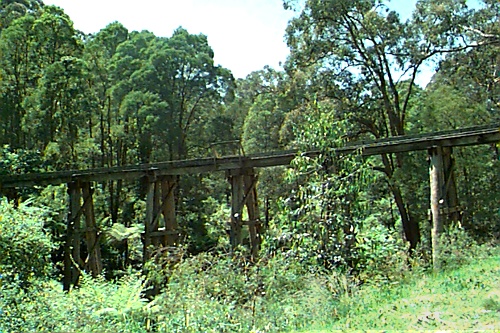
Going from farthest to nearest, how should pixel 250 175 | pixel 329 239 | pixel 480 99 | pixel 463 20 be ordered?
1. pixel 480 99
2. pixel 463 20
3. pixel 250 175
4. pixel 329 239

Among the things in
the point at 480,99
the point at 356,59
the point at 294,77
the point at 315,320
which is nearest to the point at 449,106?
the point at 480,99

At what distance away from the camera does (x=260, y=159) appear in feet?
37.7

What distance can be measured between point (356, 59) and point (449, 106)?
9.84 ft

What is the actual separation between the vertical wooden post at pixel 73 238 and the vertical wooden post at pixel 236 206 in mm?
4020

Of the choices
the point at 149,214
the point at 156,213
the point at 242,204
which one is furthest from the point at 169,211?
the point at 242,204

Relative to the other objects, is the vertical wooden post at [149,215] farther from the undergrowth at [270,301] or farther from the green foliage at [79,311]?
the green foliage at [79,311]

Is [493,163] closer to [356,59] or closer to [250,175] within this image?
[356,59]

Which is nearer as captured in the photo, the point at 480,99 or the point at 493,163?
the point at 493,163

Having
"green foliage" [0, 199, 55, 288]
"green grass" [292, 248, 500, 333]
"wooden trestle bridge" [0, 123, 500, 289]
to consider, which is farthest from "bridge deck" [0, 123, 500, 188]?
"green foliage" [0, 199, 55, 288]

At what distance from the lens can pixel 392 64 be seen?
16.3 metres

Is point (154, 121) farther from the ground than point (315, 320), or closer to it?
farther from the ground

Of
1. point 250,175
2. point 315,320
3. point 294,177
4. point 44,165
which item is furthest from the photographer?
point 44,165

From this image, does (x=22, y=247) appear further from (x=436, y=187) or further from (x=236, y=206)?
(x=436, y=187)

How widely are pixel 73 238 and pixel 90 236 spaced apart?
1.37 ft
